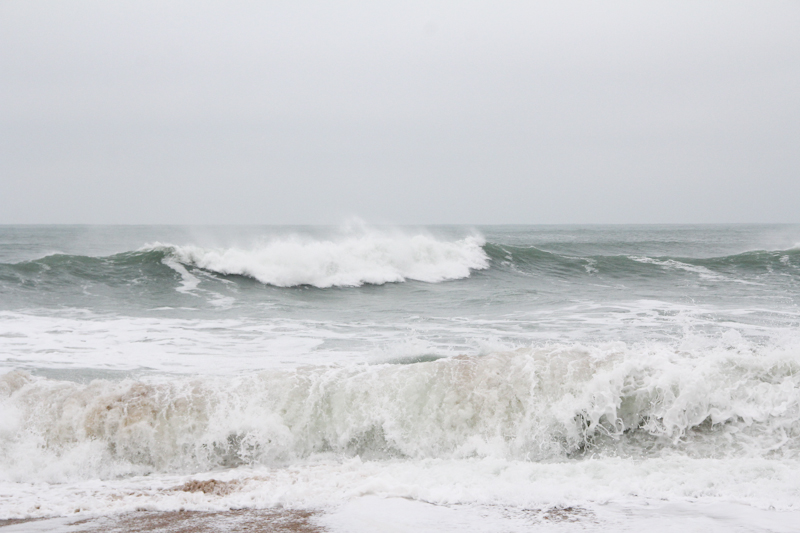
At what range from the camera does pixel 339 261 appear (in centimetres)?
1783

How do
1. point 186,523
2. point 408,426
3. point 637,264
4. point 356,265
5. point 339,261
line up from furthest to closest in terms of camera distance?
point 637,264
point 356,265
point 339,261
point 408,426
point 186,523

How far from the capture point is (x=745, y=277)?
746 inches

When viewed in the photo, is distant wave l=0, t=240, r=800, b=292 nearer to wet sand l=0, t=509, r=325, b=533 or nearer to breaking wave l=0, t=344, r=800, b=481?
breaking wave l=0, t=344, r=800, b=481

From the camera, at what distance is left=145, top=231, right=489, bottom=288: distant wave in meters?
16.8

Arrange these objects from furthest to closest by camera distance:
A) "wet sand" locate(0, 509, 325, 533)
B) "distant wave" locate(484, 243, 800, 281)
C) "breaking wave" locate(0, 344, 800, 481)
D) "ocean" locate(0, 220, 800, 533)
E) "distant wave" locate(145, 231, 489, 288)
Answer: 1. "distant wave" locate(484, 243, 800, 281)
2. "distant wave" locate(145, 231, 489, 288)
3. "breaking wave" locate(0, 344, 800, 481)
4. "ocean" locate(0, 220, 800, 533)
5. "wet sand" locate(0, 509, 325, 533)

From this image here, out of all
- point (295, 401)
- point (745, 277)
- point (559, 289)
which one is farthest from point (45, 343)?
point (745, 277)

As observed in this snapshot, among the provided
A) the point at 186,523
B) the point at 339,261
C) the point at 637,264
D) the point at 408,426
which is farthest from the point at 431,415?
the point at 637,264

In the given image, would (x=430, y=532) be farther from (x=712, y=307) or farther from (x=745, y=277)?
(x=745, y=277)

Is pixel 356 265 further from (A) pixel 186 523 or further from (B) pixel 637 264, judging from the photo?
(A) pixel 186 523

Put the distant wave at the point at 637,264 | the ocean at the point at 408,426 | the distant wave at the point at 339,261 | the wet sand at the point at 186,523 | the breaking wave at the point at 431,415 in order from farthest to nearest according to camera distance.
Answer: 1. the distant wave at the point at 637,264
2. the distant wave at the point at 339,261
3. the breaking wave at the point at 431,415
4. the ocean at the point at 408,426
5. the wet sand at the point at 186,523

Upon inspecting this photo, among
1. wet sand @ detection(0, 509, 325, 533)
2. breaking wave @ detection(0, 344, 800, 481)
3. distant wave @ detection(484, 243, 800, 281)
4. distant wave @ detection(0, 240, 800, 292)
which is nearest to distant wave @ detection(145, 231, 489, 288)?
distant wave @ detection(0, 240, 800, 292)

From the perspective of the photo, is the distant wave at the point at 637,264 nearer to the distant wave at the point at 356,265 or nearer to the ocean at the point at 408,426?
the distant wave at the point at 356,265

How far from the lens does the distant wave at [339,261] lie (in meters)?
16.8

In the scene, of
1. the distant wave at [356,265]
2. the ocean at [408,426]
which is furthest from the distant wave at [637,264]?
the ocean at [408,426]
